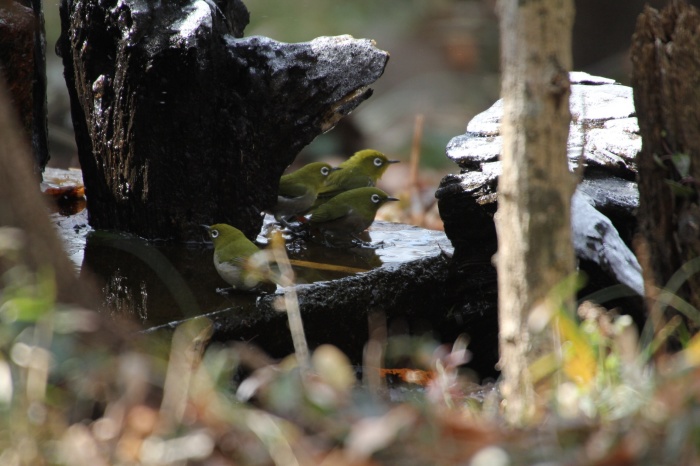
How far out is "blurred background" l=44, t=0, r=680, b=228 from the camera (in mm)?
8312

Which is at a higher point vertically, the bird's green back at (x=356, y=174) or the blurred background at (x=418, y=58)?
the blurred background at (x=418, y=58)

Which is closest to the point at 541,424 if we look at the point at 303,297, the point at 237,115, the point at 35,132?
the point at 303,297

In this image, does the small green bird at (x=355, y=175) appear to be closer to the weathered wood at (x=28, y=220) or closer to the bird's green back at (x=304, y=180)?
the bird's green back at (x=304, y=180)

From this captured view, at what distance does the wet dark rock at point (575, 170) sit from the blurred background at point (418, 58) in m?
2.93

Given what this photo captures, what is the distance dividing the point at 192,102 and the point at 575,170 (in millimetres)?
2041

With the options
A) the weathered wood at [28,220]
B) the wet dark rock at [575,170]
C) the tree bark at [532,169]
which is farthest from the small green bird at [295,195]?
the tree bark at [532,169]

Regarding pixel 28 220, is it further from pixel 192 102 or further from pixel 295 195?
pixel 295 195

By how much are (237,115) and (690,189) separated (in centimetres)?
255

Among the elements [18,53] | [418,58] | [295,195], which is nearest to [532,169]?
[18,53]

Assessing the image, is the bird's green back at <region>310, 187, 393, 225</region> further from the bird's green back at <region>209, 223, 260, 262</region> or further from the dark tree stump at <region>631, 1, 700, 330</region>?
the dark tree stump at <region>631, 1, 700, 330</region>

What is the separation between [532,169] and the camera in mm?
2301

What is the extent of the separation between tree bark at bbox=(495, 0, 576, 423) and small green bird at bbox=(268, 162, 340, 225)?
2937mm

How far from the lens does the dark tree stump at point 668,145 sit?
2.90 meters

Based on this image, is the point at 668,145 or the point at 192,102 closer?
the point at 668,145
